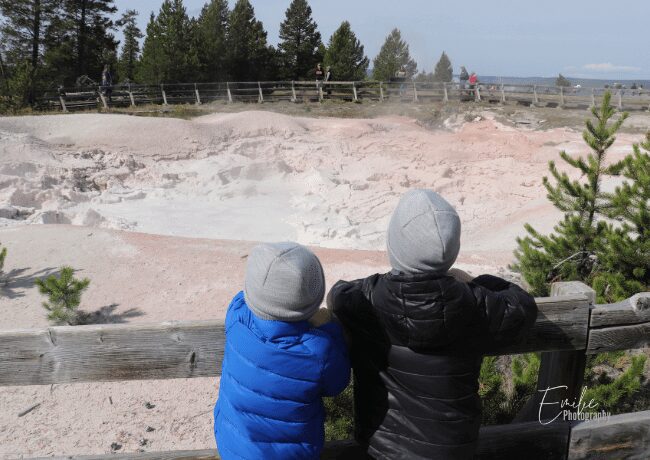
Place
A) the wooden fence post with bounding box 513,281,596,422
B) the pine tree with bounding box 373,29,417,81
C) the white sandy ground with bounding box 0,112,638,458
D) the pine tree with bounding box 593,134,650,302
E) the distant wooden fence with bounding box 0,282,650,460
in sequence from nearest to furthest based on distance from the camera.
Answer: the distant wooden fence with bounding box 0,282,650,460 → the wooden fence post with bounding box 513,281,596,422 → the pine tree with bounding box 593,134,650,302 → the white sandy ground with bounding box 0,112,638,458 → the pine tree with bounding box 373,29,417,81

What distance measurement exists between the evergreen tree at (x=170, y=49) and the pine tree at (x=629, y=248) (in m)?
29.4

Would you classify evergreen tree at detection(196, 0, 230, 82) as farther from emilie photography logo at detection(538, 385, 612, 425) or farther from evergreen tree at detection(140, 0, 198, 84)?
emilie photography logo at detection(538, 385, 612, 425)

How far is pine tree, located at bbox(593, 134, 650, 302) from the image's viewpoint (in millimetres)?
5391

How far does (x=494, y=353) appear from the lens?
98.8 inches

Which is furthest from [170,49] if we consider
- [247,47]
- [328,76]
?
[328,76]

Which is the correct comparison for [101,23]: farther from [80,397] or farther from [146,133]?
[80,397]

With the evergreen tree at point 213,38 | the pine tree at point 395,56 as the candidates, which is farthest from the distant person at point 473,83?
the evergreen tree at point 213,38

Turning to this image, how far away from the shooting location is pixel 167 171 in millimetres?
18797

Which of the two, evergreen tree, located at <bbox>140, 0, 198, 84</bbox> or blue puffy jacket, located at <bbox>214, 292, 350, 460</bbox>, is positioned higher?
evergreen tree, located at <bbox>140, 0, 198, 84</bbox>

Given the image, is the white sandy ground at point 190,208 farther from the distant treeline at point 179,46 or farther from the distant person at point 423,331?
the distant treeline at point 179,46

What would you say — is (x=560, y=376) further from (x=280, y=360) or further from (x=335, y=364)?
(x=280, y=360)

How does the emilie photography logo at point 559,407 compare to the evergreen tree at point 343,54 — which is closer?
the emilie photography logo at point 559,407

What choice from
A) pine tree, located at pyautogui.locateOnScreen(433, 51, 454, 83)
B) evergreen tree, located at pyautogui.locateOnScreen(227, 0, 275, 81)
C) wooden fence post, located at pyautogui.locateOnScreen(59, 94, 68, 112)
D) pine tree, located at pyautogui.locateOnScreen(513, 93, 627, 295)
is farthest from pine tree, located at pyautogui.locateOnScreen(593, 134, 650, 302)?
pine tree, located at pyautogui.locateOnScreen(433, 51, 454, 83)

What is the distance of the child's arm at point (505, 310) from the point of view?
2.11 m
